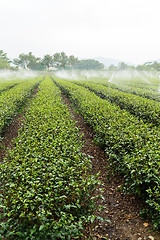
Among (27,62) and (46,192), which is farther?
(27,62)

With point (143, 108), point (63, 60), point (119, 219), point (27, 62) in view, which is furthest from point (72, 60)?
point (119, 219)

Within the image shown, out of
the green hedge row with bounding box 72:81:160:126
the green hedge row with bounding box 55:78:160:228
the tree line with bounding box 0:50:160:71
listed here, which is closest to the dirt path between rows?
the green hedge row with bounding box 55:78:160:228

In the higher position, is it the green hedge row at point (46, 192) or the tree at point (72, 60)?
the tree at point (72, 60)

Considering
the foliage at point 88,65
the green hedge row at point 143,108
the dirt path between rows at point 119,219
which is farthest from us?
the foliage at point 88,65

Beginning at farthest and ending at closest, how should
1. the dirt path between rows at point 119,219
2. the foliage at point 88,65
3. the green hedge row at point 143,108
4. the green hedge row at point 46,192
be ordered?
the foliage at point 88,65 < the green hedge row at point 143,108 < the dirt path between rows at point 119,219 < the green hedge row at point 46,192

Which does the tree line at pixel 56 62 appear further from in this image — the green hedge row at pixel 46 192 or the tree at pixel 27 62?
the green hedge row at pixel 46 192

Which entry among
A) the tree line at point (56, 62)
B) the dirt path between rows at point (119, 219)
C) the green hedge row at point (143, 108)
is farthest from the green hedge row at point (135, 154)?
the tree line at point (56, 62)

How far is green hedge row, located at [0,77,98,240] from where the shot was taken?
75.7 inches

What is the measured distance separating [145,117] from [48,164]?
16.7 ft

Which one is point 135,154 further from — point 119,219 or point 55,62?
point 55,62

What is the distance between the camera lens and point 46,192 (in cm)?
225

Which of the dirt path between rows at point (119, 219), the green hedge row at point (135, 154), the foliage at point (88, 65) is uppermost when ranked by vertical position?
the foliage at point (88, 65)

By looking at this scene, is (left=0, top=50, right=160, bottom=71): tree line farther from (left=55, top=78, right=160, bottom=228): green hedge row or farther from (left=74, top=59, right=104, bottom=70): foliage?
(left=55, top=78, right=160, bottom=228): green hedge row

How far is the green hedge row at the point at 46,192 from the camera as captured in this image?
75.7 inches
